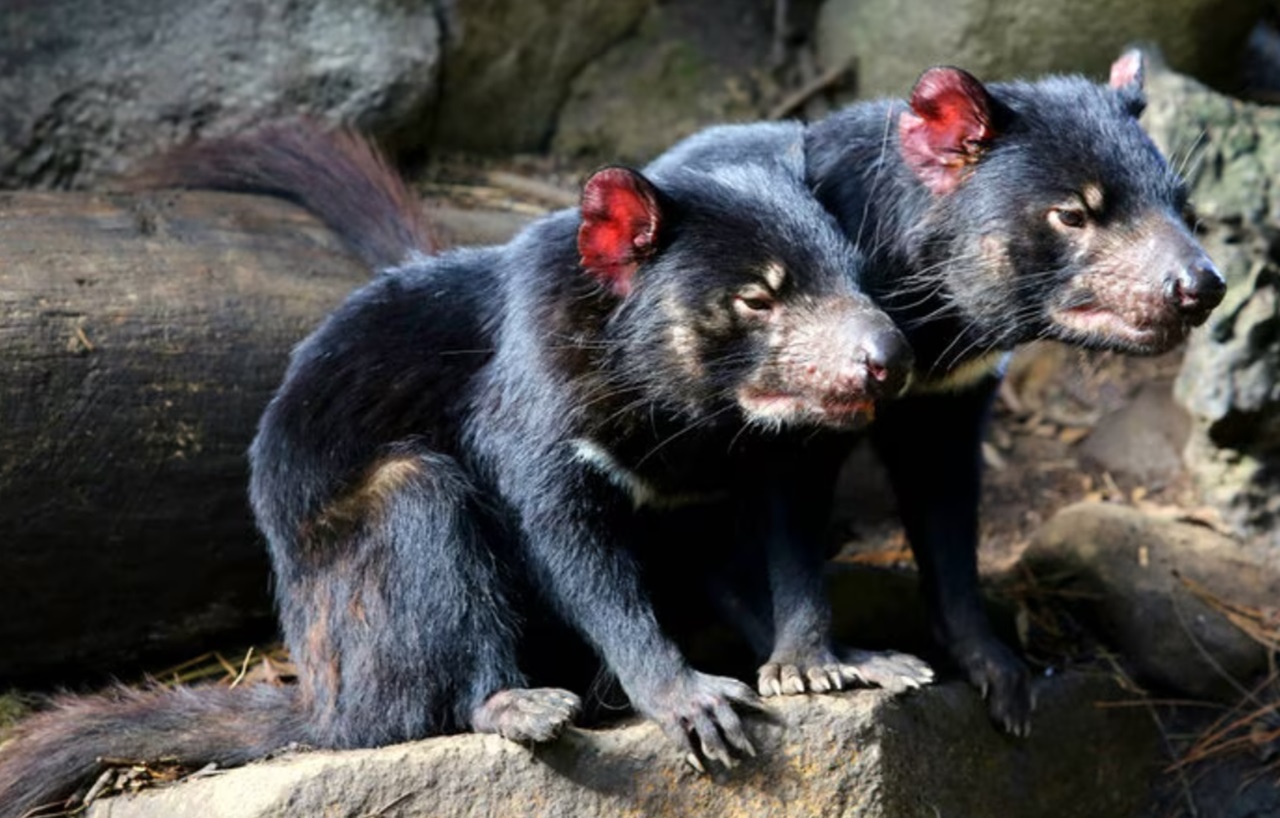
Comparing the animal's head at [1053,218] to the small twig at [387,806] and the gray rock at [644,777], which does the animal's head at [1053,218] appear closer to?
the gray rock at [644,777]

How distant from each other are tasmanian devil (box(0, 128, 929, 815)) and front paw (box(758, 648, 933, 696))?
0.05ft

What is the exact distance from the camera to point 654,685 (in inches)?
181

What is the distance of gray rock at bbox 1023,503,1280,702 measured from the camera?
5969mm

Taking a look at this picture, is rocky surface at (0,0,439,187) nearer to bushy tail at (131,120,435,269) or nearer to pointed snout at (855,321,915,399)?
bushy tail at (131,120,435,269)

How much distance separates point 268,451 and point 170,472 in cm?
63

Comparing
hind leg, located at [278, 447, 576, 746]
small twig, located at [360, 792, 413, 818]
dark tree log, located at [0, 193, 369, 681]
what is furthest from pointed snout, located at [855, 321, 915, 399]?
dark tree log, located at [0, 193, 369, 681]

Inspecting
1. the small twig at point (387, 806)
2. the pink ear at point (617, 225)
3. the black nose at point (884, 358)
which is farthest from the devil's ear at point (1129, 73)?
the small twig at point (387, 806)

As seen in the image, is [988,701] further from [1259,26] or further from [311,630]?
[1259,26]

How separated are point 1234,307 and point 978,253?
73.6 inches

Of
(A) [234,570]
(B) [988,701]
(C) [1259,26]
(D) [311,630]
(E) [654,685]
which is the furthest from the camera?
(C) [1259,26]

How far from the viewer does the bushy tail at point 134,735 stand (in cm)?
473

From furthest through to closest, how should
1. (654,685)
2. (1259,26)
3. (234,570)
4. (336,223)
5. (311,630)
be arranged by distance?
(1259,26)
(336,223)
(234,570)
(311,630)
(654,685)

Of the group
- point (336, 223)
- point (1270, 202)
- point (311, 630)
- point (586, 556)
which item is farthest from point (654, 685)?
point (1270, 202)

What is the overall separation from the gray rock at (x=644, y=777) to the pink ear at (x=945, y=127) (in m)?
1.49
